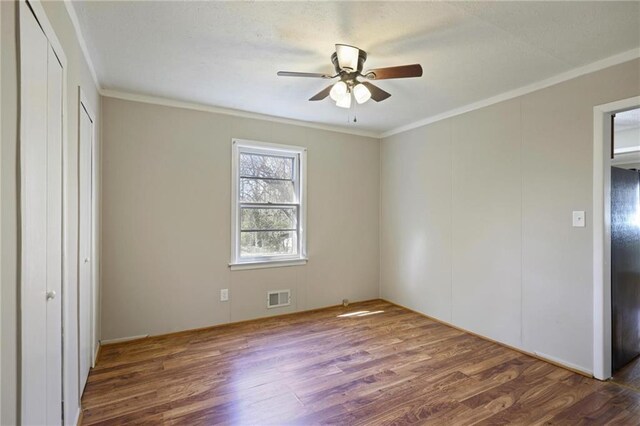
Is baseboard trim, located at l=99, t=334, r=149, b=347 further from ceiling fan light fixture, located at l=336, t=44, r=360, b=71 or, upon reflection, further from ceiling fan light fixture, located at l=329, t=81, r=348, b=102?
ceiling fan light fixture, located at l=336, t=44, r=360, b=71

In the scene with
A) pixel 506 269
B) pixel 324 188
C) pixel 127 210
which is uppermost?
pixel 324 188

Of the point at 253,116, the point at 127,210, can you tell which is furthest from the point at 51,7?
the point at 253,116

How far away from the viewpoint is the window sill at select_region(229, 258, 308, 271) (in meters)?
3.62

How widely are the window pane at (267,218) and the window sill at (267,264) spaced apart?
1.37ft

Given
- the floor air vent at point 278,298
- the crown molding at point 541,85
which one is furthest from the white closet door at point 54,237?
the crown molding at point 541,85

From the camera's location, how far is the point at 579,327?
255 cm

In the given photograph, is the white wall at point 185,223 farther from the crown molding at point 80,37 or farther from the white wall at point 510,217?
the white wall at point 510,217

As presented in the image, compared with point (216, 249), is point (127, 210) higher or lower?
higher

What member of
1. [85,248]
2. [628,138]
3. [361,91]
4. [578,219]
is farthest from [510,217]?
[85,248]

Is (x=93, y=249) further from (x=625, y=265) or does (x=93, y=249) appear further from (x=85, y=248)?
(x=625, y=265)

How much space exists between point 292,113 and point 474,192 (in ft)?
7.33

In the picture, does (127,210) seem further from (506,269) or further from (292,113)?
(506,269)

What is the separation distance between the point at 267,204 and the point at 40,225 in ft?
8.72

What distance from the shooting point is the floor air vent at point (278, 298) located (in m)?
3.83
